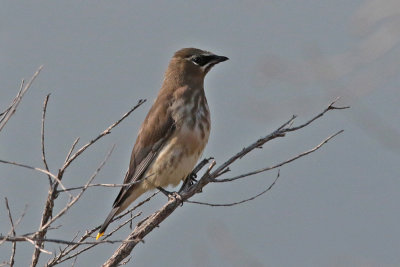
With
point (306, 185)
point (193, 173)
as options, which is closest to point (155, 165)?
point (193, 173)

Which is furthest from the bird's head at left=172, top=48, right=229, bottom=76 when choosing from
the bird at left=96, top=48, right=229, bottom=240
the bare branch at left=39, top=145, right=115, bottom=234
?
the bare branch at left=39, top=145, right=115, bottom=234

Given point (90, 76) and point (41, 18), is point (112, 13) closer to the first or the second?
point (41, 18)

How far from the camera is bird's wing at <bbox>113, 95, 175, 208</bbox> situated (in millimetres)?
6758

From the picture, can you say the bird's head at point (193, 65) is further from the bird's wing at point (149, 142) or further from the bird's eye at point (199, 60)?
the bird's wing at point (149, 142)

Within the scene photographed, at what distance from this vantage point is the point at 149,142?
6832 millimetres

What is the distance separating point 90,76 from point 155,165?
34688 millimetres

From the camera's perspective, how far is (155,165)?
265 inches

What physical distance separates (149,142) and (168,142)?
0.50 ft

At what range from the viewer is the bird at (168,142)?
664 centimetres

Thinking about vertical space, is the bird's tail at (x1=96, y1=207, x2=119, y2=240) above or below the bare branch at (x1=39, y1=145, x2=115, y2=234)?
above

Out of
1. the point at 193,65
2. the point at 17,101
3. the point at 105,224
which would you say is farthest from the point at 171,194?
the point at 17,101

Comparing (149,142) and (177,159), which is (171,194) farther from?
(149,142)

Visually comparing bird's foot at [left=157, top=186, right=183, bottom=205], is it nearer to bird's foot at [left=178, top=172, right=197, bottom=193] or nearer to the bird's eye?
bird's foot at [left=178, top=172, right=197, bottom=193]

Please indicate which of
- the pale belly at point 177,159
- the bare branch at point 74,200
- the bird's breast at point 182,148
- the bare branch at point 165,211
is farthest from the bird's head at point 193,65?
the bare branch at point 74,200
